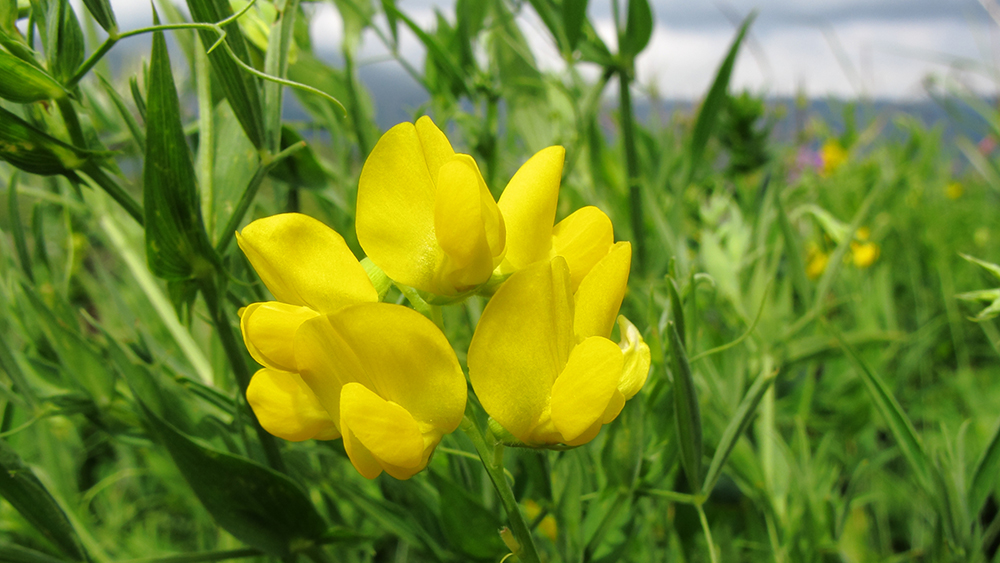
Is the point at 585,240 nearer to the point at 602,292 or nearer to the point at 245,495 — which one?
the point at 602,292

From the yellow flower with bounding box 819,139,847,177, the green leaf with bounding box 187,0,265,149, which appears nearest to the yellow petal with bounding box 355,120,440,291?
the green leaf with bounding box 187,0,265,149

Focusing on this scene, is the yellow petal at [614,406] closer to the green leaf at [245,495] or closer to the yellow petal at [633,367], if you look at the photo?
the yellow petal at [633,367]

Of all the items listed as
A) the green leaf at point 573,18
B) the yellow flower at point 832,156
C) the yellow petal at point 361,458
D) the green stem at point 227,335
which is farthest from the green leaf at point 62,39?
the yellow flower at point 832,156

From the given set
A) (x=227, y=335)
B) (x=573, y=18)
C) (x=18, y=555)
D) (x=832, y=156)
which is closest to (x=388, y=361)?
(x=227, y=335)

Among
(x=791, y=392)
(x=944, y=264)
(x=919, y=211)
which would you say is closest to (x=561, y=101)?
(x=791, y=392)

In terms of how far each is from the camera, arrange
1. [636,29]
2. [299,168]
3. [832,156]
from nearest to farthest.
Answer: [299,168] < [636,29] < [832,156]

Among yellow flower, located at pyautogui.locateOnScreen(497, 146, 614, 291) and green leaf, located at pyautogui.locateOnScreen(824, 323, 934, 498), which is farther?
green leaf, located at pyautogui.locateOnScreen(824, 323, 934, 498)

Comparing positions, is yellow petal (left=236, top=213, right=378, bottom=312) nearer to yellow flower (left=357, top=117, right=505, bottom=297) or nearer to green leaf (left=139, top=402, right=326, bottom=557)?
yellow flower (left=357, top=117, right=505, bottom=297)
